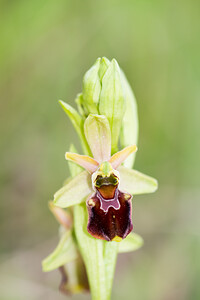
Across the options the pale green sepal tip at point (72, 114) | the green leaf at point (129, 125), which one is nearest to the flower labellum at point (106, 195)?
the pale green sepal tip at point (72, 114)

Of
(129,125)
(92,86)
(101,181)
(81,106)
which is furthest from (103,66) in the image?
(101,181)

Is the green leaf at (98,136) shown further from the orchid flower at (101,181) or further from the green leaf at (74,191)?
the green leaf at (74,191)

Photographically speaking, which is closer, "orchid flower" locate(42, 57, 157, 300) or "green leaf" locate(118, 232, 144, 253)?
"orchid flower" locate(42, 57, 157, 300)

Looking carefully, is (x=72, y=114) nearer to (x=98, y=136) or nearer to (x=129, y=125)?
(x=98, y=136)

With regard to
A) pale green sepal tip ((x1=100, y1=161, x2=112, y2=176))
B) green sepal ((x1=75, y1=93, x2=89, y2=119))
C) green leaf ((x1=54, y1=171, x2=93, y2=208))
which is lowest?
green leaf ((x1=54, y1=171, x2=93, y2=208))

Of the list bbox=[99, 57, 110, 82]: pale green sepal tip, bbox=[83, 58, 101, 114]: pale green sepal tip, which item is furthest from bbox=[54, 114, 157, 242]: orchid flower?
bbox=[99, 57, 110, 82]: pale green sepal tip

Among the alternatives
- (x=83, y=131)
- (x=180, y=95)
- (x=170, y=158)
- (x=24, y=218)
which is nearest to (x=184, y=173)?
(x=170, y=158)

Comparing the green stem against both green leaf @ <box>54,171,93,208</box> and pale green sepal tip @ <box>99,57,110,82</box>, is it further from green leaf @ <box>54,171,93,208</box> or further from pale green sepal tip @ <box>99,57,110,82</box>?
pale green sepal tip @ <box>99,57,110,82</box>
